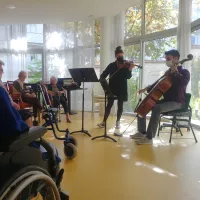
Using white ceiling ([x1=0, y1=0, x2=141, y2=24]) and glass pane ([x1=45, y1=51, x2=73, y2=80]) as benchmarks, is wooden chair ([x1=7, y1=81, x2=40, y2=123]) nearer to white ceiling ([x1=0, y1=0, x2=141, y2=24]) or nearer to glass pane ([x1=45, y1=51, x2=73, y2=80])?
white ceiling ([x1=0, y1=0, x2=141, y2=24])

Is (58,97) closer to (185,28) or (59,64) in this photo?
(59,64)

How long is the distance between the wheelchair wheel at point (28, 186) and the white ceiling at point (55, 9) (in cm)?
419

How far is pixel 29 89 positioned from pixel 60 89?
2.96ft

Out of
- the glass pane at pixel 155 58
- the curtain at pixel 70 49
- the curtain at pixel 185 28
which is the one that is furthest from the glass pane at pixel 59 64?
the curtain at pixel 185 28

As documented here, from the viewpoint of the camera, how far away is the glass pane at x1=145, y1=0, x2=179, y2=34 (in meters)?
5.10

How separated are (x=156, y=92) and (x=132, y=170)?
122cm

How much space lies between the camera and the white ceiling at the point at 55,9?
5023 millimetres

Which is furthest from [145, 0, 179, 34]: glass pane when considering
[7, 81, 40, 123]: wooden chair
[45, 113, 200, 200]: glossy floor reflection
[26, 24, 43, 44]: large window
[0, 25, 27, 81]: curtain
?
[0, 25, 27, 81]: curtain

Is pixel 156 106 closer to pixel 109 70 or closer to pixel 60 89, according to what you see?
pixel 109 70

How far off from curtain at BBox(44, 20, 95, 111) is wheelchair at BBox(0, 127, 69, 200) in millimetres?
5173

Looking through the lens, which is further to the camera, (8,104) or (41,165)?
(41,165)

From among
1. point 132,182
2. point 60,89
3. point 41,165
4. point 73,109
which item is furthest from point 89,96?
point 41,165

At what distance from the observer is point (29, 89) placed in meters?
5.09

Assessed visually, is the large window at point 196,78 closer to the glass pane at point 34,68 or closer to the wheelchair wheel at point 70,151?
the wheelchair wheel at point 70,151
